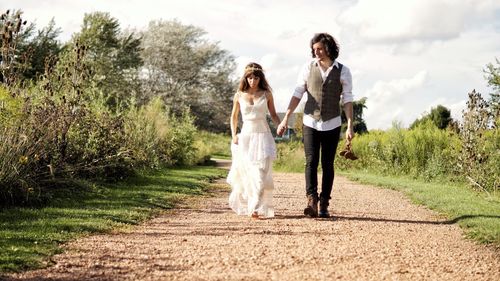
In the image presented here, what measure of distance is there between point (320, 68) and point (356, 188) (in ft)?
19.2

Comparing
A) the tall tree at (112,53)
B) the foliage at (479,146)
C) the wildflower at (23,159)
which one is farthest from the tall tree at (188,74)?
the wildflower at (23,159)

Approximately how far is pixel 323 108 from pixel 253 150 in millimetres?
1010

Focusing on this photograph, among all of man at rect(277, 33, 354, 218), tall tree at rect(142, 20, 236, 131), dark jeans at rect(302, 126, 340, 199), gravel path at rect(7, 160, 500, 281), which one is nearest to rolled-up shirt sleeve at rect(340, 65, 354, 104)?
man at rect(277, 33, 354, 218)

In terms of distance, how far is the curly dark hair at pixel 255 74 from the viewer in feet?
25.4

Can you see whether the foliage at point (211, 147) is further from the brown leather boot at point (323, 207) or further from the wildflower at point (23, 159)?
the brown leather boot at point (323, 207)

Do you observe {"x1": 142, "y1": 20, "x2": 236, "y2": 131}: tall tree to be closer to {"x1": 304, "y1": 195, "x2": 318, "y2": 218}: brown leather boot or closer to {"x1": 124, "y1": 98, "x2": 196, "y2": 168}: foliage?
{"x1": 124, "y1": 98, "x2": 196, "y2": 168}: foliage

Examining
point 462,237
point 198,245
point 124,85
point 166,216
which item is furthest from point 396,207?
point 124,85

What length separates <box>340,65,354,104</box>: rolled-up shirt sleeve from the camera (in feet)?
25.0

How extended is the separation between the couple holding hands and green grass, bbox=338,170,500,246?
180 centimetres

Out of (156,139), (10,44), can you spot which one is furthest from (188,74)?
(10,44)

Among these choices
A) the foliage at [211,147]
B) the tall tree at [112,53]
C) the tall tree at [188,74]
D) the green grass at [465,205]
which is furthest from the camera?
the tall tree at [188,74]

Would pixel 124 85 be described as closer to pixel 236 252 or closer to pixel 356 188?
pixel 356 188

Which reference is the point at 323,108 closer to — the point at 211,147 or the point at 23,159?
the point at 23,159

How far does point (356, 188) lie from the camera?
42.5 feet
